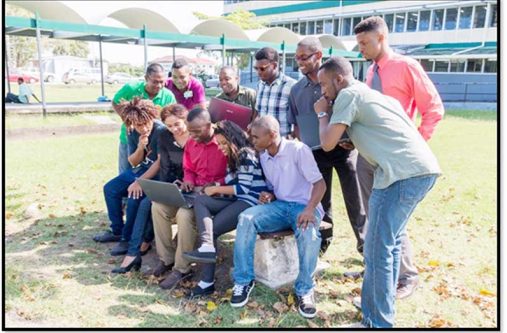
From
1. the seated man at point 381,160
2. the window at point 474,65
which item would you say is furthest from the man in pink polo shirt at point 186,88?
the window at point 474,65

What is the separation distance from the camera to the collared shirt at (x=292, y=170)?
335 cm

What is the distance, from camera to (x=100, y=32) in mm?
14367

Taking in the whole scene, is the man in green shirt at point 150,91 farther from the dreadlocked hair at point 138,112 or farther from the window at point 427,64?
the window at point 427,64

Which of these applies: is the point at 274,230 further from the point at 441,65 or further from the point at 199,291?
the point at 441,65

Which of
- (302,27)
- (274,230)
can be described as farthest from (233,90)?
(302,27)

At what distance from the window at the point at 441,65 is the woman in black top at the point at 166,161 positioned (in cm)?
2738

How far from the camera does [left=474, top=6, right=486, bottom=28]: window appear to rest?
93.4ft

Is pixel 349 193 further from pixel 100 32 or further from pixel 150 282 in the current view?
pixel 100 32

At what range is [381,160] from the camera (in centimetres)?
267

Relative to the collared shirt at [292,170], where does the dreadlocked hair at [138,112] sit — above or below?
above

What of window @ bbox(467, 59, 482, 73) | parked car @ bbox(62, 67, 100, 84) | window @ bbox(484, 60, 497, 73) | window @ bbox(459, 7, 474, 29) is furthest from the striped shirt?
parked car @ bbox(62, 67, 100, 84)

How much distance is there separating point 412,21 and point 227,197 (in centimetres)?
3304

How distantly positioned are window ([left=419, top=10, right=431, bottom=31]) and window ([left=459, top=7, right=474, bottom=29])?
7.83 ft

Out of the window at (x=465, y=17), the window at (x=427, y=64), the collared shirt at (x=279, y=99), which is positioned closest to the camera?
the collared shirt at (x=279, y=99)
